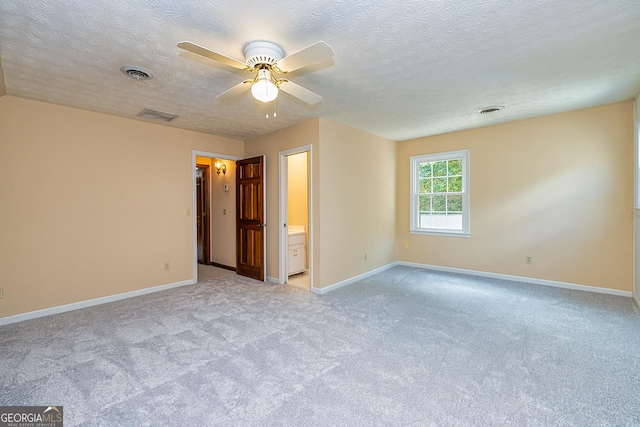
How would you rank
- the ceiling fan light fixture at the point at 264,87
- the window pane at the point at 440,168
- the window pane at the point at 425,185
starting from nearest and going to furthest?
1. the ceiling fan light fixture at the point at 264,87
2. the window pane at the point at 440,168
3. the window pane at the point at 425,185

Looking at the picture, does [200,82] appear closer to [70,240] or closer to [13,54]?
[13,54]

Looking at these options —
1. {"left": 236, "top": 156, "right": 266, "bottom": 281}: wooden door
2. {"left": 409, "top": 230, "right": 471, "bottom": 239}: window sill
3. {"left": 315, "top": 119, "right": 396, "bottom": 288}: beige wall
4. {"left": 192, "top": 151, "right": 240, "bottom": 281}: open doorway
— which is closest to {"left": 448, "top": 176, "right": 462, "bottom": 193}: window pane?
{"left": 409, "top": 230, "right": 471, "bottom": 239}: window sill

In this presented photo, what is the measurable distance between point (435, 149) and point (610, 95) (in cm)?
231

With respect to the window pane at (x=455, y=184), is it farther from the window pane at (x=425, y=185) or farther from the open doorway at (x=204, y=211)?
the open doorway at (x=204, y=211)

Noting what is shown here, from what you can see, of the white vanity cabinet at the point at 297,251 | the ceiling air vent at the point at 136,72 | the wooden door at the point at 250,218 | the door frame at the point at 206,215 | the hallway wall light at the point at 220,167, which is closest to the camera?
the ceiling air vent at the point at 136,72

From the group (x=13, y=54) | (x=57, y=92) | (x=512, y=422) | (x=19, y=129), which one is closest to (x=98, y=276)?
(x=19, y=129)

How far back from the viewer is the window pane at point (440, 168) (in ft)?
17.2

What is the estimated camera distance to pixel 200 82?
279 cm

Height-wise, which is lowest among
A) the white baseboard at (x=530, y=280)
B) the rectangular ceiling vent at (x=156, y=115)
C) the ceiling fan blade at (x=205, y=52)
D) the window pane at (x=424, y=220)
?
the white baseboard at (x=530, y=280)

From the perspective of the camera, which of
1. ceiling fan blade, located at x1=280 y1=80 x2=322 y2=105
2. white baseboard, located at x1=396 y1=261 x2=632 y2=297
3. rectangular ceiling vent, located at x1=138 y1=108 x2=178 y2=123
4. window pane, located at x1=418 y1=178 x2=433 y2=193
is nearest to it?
ceiling fan blade, located at x1=280 y1=80 x2=322 y2=105

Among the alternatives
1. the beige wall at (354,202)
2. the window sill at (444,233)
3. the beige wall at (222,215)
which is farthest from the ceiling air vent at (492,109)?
the beige wall at (222,215)

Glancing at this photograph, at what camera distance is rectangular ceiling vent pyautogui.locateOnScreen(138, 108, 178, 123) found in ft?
11.9

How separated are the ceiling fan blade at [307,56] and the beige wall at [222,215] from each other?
3.76 m

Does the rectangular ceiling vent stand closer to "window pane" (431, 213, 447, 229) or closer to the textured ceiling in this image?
the textured ceiling
